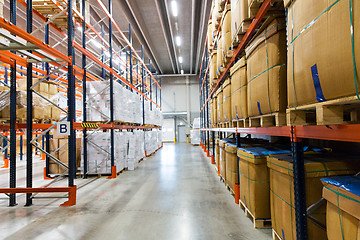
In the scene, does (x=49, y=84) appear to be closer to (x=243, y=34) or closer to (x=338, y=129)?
(x=243, y=34)

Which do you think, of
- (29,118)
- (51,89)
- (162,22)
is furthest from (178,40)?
(29,118)

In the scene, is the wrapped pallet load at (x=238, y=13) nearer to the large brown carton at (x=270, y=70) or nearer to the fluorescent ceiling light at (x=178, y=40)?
the large brown carton at (x=270, y=70)

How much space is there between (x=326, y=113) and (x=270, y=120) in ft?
3.53

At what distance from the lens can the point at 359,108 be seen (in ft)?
5.25

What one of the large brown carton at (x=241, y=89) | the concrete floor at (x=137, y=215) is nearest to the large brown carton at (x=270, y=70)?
the large brown carton at (x=241, y=89)

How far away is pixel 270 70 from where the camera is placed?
7.38 ft

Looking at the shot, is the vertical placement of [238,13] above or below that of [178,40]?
below

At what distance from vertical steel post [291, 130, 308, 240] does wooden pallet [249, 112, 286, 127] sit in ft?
1.14

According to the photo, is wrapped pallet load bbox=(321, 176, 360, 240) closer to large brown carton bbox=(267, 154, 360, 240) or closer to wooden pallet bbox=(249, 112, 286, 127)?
large brown carton bbox=(267, 154, 360, 240)

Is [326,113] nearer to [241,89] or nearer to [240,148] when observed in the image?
[241,89]

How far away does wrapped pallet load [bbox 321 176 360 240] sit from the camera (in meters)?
1.19

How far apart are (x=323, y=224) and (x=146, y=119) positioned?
33.2 ft

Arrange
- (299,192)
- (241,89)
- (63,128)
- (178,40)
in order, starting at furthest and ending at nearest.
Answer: (178,40) → (63,128) → (241,89) → (299,192)

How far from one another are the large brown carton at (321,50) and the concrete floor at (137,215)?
210 cm
